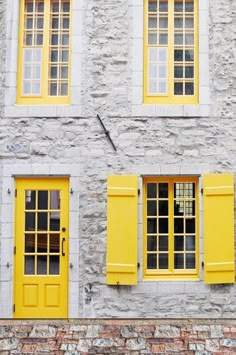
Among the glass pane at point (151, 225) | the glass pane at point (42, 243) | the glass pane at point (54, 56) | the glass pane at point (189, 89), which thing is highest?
the glass pane at point (54, 56)

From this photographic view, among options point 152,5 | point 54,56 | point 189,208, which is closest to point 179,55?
point 152,5

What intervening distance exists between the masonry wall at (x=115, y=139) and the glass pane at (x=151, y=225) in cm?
19

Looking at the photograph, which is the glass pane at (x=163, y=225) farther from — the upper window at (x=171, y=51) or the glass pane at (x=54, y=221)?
the upper window at (x=171, y=51)

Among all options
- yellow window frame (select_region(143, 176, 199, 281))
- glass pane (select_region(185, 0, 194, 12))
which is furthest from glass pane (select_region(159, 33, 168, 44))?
yellow window frame (select_region(143, 176, 199, 281))

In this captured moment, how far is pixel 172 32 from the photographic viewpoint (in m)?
10.5

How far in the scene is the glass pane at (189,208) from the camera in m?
10.3

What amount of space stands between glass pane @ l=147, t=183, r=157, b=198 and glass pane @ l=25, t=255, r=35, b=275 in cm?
→ 201

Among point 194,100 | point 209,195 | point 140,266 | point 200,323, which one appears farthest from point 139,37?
point 200,323

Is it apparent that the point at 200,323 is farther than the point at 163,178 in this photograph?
No

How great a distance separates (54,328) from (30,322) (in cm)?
24

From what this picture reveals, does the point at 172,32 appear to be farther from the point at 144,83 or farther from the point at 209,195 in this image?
the point at 209,195

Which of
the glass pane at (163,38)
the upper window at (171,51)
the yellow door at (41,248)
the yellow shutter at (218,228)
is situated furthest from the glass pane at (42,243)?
the glass pane at (163,38)

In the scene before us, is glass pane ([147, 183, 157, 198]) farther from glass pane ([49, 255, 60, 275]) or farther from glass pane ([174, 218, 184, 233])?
glass pane ([49, 255, 60, 275])

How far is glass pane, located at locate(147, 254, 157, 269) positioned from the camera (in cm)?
1027
